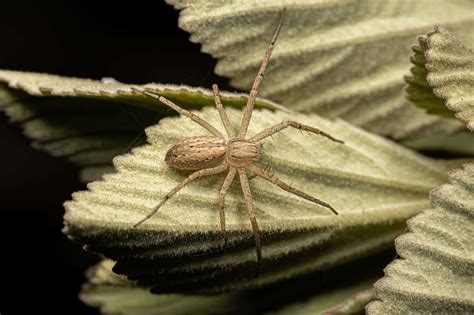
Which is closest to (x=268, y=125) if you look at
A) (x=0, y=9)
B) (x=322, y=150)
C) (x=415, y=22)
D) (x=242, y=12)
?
(x=322, y=150)

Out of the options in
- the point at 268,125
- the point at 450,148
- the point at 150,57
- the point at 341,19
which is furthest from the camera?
the point at 150,57

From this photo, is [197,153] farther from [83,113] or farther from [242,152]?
[83,113]

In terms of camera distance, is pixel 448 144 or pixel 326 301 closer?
pixel 326 301

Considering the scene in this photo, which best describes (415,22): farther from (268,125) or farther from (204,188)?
(204,188)

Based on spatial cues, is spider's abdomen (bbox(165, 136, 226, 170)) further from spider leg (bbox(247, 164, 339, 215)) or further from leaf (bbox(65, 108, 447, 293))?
spider leg (bbox(247, 164, 339, 215))

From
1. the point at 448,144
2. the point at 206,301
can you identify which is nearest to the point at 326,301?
the point at 206,301

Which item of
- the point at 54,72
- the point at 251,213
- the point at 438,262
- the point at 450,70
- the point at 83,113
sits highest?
Answer: the point at 54,72
